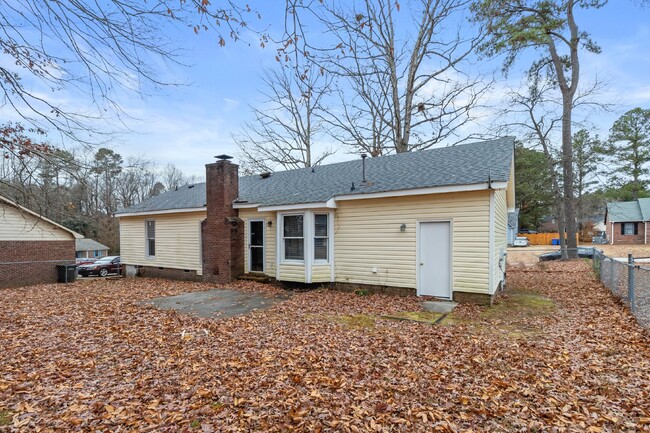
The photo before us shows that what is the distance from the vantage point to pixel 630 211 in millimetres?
34406

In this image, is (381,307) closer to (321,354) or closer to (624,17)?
(321,354)

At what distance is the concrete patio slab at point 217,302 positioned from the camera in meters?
7.65

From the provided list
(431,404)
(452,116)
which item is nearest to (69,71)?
(431,404)

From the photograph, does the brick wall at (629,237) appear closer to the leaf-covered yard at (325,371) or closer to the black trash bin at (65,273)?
the leaf-covered yard at (325,371)

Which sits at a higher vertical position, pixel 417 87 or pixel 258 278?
pixel 417 87

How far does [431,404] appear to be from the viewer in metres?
3.47

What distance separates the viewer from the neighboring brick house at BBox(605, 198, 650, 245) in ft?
110

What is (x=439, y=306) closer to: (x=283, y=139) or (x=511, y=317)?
(x=511, y=317)

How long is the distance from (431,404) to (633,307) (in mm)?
5970

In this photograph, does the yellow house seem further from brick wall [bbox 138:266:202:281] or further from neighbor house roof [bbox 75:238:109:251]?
neighbor house roof [bbox 75:238:109:251]

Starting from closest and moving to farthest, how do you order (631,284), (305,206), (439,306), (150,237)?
(631,284) < (439,306) < (305,206) < (150,237)

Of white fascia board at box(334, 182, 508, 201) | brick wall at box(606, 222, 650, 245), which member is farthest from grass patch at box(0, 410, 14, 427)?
brick wall at box(606, 222, 650, 245)

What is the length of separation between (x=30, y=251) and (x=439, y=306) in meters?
15.9

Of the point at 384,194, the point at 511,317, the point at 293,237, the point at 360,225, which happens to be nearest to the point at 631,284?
the point at 511,317
